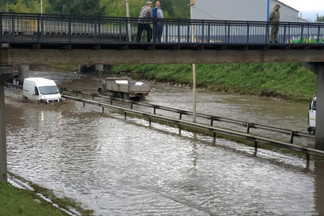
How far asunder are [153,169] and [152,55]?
4.71m

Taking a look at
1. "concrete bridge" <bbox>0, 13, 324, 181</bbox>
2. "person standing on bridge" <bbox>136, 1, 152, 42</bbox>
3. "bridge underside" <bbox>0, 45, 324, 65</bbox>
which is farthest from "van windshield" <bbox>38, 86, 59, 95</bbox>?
"bridge underside" <bbox>0, 45, 324, 65</bbox>

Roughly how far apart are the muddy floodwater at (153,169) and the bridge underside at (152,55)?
4.48 meters

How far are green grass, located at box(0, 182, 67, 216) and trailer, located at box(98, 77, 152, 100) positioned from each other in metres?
26.3

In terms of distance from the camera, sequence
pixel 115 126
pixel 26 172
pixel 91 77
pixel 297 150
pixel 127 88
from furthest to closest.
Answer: pixel 91 77 → pixel 127 88 → pixel 115 126 → pixel 297 150 → pixel 26 172

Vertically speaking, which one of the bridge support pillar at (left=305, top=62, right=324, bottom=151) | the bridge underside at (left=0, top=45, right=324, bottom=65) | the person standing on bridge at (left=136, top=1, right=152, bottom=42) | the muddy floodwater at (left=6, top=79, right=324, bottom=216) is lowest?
the muddy floodwater at (left=6, top=79, right=324, bottom=216)

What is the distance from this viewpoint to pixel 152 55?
1928 cm

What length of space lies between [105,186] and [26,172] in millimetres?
3738

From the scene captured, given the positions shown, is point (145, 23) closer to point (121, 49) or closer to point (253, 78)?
point (121, 49)

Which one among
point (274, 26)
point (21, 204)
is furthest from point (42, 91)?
point (21, 204)

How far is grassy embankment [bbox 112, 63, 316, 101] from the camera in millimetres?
46344

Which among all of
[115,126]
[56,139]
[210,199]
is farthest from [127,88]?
[210,199]

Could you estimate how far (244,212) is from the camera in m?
15.1

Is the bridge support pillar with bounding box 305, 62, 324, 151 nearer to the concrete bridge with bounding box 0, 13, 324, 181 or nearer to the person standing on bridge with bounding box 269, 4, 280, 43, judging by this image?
the concrete bridge with bounding box 0, 13, 324, 181

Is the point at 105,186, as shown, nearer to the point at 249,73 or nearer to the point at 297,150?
the point at 297,150
